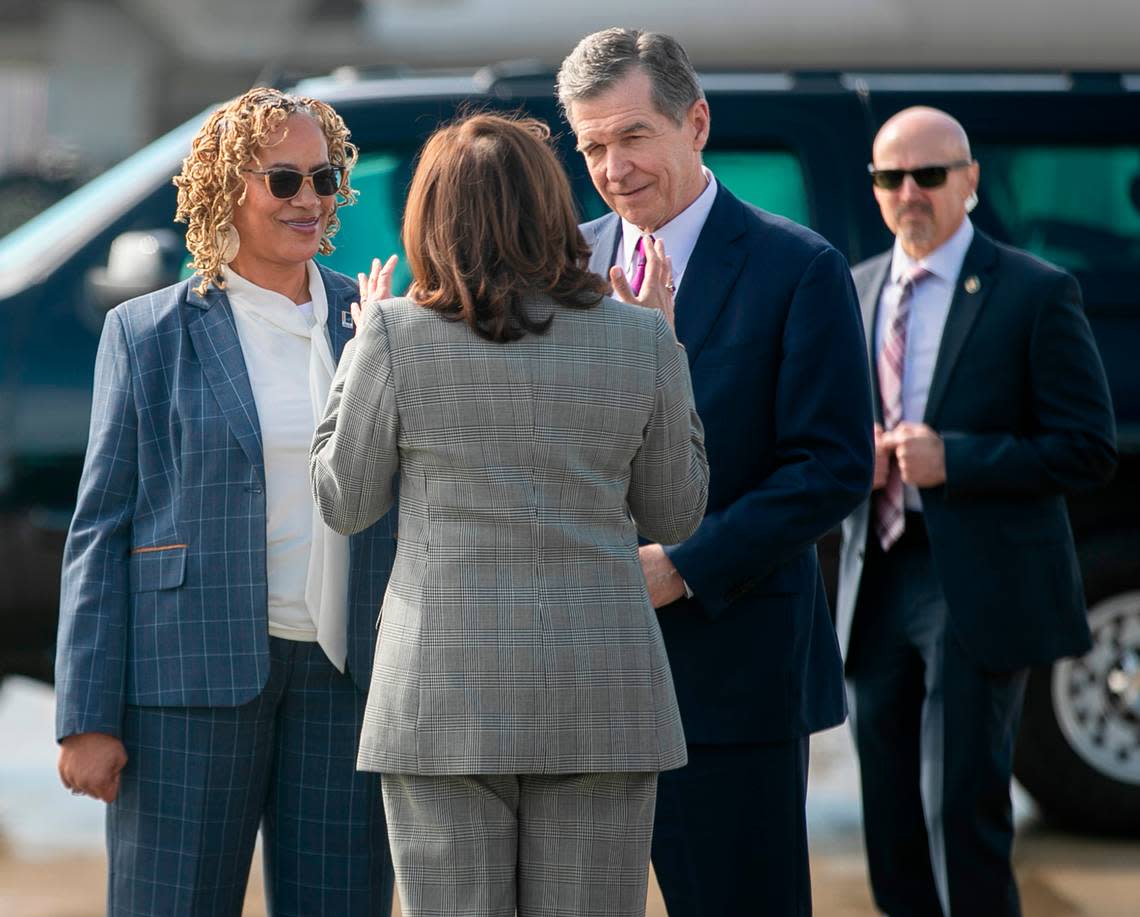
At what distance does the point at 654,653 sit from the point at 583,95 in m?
1.12

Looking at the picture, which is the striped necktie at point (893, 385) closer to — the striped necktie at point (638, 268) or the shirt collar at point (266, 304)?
the striped necktie at point (638, 268)

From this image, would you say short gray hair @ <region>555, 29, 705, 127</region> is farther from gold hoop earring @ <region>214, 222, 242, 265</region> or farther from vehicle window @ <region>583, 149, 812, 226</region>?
vehicle window @ <region>583, 149, 812, 226</region>

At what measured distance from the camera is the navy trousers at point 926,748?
407 centimetres

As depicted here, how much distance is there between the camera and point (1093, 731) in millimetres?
5504

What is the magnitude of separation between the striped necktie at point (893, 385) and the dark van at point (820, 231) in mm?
1155

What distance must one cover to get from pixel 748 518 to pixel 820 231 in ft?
8.30

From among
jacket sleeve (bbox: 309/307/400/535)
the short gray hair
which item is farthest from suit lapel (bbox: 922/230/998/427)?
jacket sleeve (bbox: 309/307/400/535)

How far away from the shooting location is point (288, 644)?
311cm

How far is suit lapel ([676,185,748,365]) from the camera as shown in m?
3.25

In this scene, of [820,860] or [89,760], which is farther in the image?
[820,860]

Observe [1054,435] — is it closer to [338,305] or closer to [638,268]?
[638,268]

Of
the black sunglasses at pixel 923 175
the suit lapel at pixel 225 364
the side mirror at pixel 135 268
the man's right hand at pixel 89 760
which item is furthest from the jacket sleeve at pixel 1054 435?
the side mirror at pixel 135 268

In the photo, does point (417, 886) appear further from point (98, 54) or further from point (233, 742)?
point (98, 54)

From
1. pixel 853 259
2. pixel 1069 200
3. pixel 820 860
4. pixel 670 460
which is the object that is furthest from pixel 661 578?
pixel 1069 200
